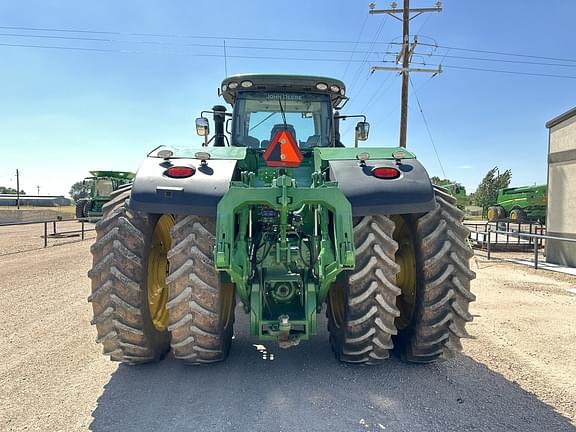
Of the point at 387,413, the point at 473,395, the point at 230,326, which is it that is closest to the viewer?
the point at 387,413

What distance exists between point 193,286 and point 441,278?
1.92 m

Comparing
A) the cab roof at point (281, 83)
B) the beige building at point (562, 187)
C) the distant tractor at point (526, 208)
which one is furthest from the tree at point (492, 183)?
the cab roof at point (281, 83)

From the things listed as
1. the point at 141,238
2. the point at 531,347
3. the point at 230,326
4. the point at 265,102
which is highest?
the point at 265,102

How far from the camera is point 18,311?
218 inches

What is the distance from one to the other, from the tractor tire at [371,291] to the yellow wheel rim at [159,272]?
1722 mm

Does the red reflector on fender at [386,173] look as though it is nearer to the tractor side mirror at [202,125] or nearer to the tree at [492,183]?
the tractor side mirror at [202,125]

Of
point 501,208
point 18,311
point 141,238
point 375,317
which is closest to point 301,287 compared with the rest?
point 375,317

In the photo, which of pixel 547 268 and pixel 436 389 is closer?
pixel 436 389

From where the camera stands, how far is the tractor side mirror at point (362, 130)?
→ 5867 millimetres

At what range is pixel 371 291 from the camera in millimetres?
3123

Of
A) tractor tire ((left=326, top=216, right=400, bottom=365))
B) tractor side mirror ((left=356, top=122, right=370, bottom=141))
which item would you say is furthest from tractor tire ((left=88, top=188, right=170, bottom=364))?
tractor side mirror ((left=356, top=122, right=370, bottom=141))

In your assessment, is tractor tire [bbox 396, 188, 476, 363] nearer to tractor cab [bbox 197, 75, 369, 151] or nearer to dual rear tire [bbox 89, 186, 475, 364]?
dual rear tire [bbox 89, 186, 475, 364]

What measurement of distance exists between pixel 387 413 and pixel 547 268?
29.5 feet

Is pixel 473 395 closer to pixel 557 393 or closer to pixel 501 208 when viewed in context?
pixel 557 393
